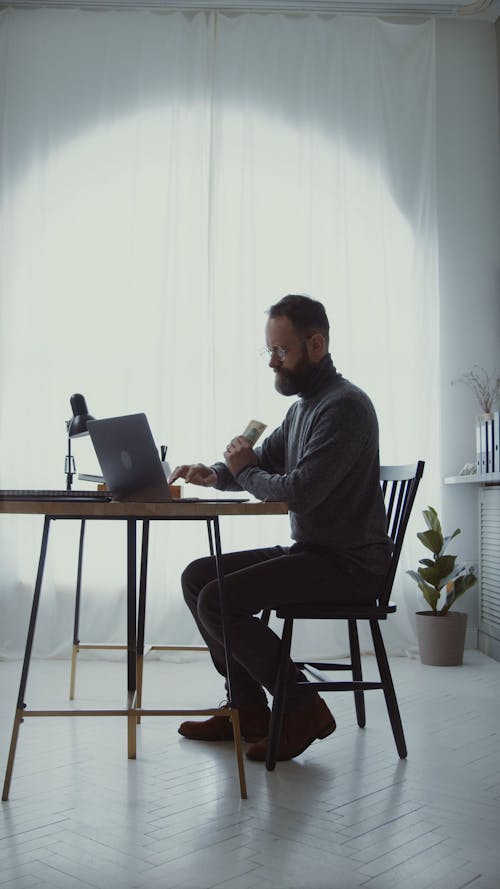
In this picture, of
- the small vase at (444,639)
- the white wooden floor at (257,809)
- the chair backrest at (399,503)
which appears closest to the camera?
the white wooden floor at (257,809)

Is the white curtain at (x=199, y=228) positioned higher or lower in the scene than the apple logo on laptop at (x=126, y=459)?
higher

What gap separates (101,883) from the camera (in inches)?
58.4

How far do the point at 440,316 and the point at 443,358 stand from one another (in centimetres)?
20

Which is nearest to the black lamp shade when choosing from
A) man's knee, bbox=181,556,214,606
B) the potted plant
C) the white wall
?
man's knee, bbox=181,556,214,606

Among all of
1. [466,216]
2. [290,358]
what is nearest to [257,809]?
[290,358]

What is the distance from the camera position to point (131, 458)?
1.95 metres

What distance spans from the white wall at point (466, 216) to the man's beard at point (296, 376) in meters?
1.80

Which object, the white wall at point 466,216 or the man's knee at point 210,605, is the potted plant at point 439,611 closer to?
the white wall at point 466,216

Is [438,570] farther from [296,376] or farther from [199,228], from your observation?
[199,228]

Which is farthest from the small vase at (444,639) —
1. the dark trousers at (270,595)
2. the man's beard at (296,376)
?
the man's beard at (296,376)

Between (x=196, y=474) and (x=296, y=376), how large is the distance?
386 millimetres

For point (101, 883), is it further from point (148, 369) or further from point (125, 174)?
point (125, 174)

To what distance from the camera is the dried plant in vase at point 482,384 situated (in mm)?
4035

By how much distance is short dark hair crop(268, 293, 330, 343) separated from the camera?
2.41 m
